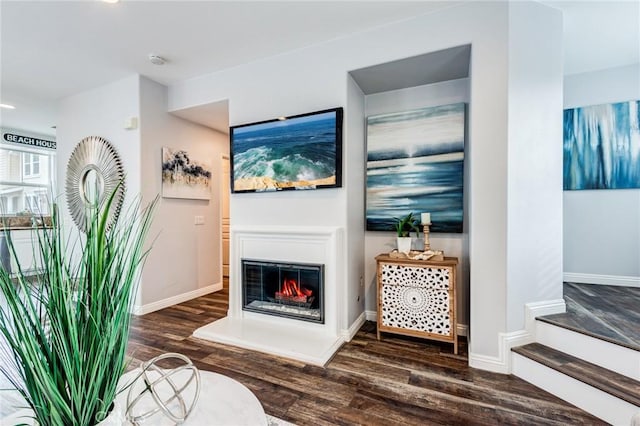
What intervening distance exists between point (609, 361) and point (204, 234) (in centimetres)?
423

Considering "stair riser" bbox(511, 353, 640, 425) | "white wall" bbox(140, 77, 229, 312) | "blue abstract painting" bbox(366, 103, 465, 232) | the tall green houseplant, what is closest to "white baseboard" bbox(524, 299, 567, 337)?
"stair riser" bbox(511, 353, 640, 425)

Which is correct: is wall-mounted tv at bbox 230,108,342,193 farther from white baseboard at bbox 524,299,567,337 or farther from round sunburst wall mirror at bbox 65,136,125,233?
white baseboard at bbox 524,299,567,337

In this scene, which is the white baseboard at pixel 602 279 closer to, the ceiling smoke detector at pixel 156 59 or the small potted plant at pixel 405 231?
the small potted plant at pixel 405 231

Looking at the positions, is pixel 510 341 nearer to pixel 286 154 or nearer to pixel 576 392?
pixel 576 392

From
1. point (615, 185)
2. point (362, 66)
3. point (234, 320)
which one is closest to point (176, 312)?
point (234, 320)

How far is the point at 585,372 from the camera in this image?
5.83 feet

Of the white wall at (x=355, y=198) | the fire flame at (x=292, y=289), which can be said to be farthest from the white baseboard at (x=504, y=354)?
the fire flame at (x=292, y=289)

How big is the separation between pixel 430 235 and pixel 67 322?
285 cm

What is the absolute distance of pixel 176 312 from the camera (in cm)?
342

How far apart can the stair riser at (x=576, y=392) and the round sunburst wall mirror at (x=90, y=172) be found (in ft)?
13.3

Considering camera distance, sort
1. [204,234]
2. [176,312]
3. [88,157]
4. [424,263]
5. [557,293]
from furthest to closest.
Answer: [204,234] < [88,157] < [176,312] < [424,263] < [557,293]

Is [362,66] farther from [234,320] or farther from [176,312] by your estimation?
[176,312]

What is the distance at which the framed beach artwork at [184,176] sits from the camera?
3629mm

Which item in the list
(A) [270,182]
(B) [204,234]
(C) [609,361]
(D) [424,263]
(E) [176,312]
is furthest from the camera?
(B) [204,234]
